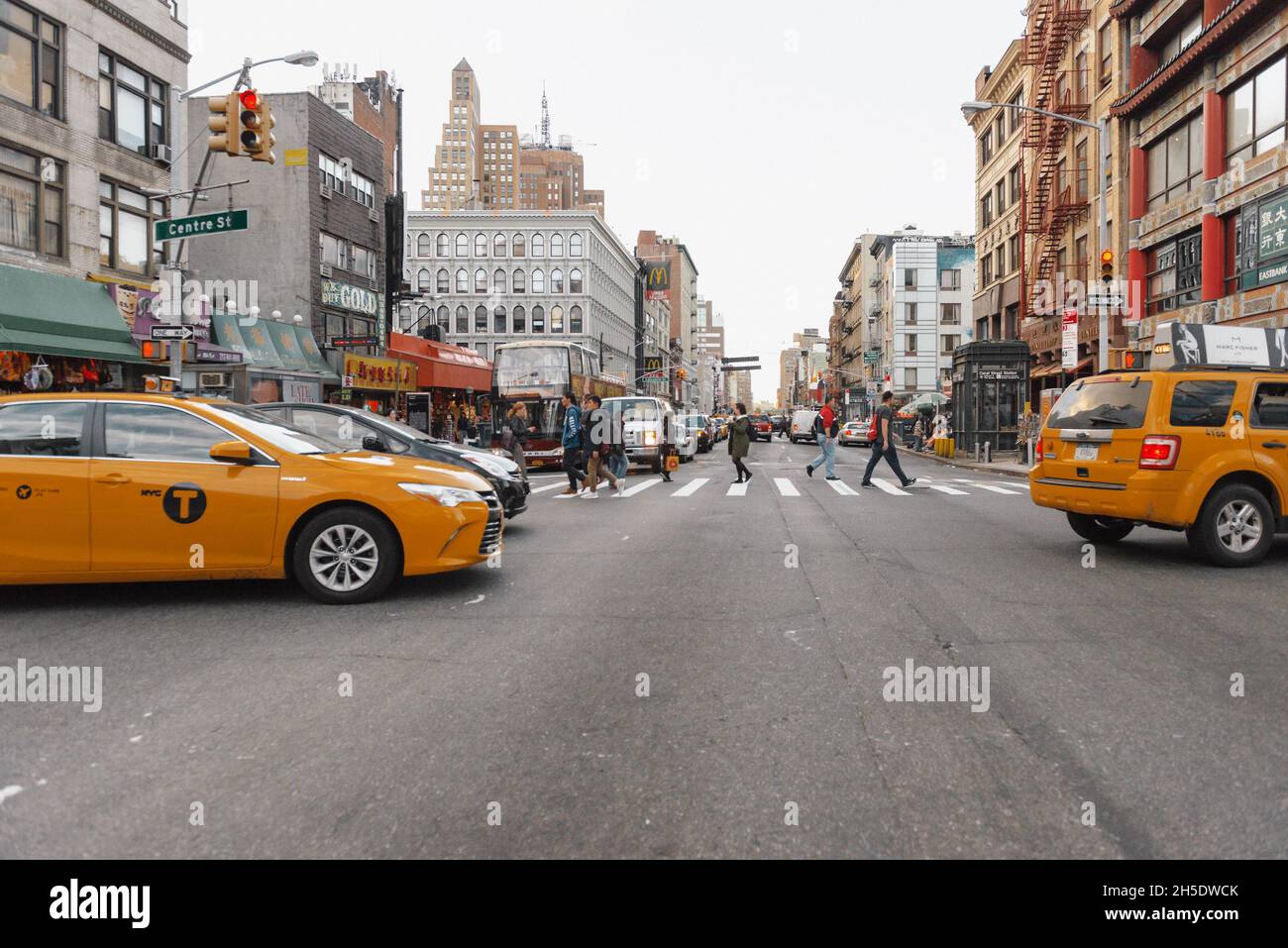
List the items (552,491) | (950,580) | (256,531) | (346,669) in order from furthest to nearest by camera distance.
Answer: (552,491) < (950,580) < (256,531) < (346,669)

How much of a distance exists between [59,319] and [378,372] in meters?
16.0

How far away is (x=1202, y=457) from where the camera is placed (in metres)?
8.62

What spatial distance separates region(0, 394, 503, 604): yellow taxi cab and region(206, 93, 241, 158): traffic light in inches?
295

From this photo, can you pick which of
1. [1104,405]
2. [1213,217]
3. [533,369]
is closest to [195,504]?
[1104,405]

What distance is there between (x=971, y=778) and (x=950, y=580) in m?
4.61

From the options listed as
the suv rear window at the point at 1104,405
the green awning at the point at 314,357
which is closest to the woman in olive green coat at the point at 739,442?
the suv rear window at the point at 1104,405

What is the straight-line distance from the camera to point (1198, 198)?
24.3m

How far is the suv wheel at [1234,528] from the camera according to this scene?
8.61 metres

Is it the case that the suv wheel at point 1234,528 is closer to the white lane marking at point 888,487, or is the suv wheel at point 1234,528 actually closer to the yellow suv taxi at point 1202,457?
the yellow suv taxi at point 1202,457

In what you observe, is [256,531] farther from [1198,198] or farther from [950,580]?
[1198,198]

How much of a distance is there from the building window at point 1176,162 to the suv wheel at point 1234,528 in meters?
20.0

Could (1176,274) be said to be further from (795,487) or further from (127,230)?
(127,230)

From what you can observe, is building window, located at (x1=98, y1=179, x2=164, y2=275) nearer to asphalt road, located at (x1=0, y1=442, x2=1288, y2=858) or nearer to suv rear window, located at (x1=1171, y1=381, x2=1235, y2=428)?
asphalt road, located at (x1=0, y1=442, x2=1288, y2=858)

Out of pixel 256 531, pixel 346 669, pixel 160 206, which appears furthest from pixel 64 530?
pixel 160 206
